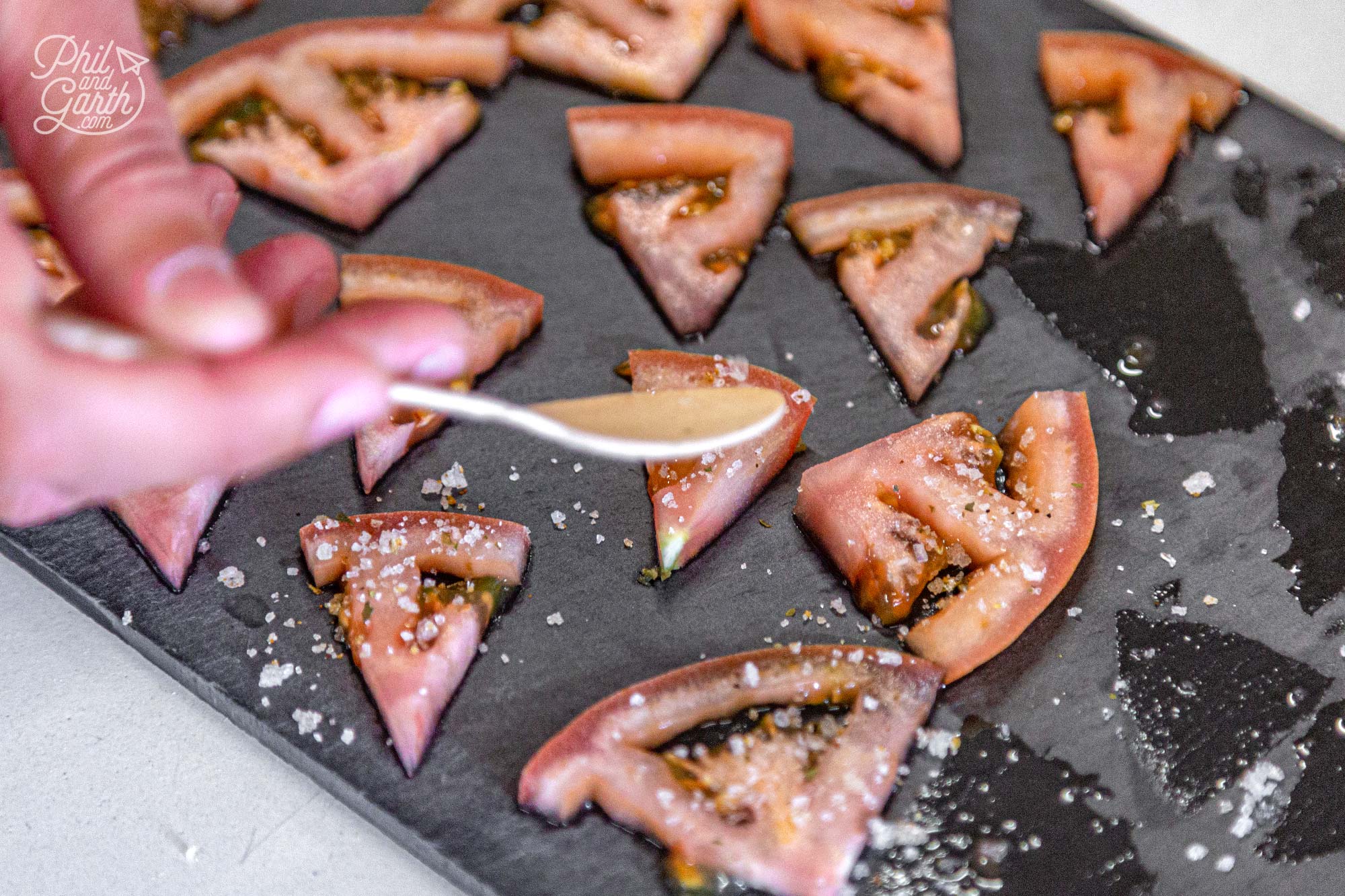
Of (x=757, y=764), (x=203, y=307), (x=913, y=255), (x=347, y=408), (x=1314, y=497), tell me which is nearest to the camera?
(x=203, y=307)

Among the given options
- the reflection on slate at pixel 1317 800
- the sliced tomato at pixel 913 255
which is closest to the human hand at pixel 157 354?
the sliced tomato at pixel 913 255

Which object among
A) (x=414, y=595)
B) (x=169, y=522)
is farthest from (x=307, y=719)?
(x=169, y=522)

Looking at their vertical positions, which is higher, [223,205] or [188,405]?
[188,405]

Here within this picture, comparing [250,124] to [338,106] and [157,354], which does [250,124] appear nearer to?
[338,106]

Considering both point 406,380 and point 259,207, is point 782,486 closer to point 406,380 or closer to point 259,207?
point 406,380

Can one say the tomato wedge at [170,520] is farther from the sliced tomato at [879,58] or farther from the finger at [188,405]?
the sliced tomato at [879,58]

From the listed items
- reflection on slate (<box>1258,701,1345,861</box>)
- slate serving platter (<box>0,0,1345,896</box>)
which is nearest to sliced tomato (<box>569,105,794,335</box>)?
slate serving platter (<box>0,0,1345,896</box>)
